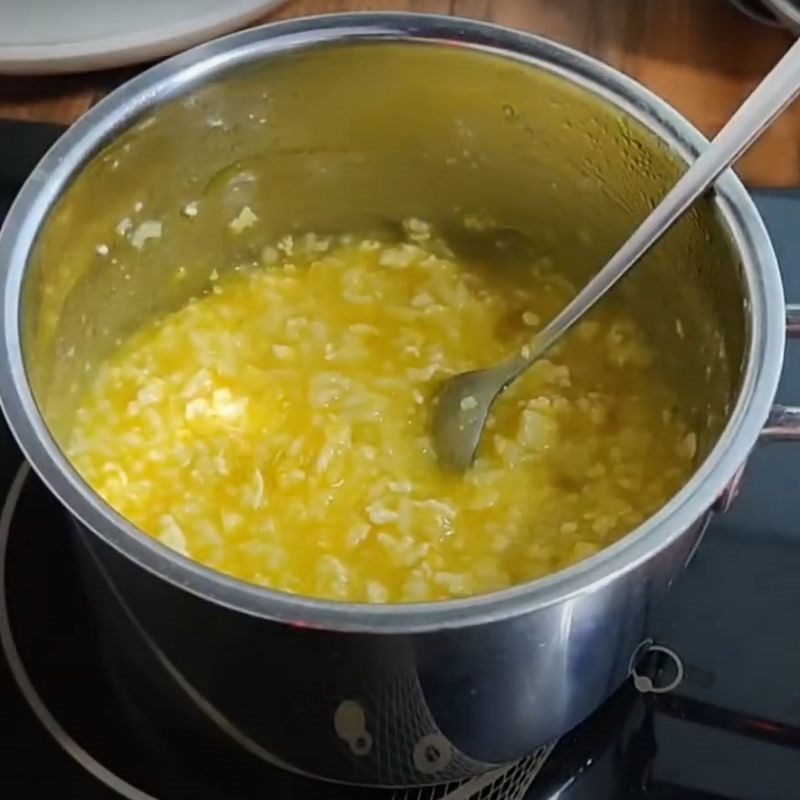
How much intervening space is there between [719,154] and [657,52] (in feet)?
1.47

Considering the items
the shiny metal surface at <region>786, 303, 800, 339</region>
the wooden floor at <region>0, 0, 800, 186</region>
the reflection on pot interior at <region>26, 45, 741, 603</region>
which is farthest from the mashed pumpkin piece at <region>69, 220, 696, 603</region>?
the wooden floor at <region>0, 0, 800, 186</region>

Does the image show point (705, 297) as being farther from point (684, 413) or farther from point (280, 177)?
point (280, 177)

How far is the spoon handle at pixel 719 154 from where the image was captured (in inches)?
28.1

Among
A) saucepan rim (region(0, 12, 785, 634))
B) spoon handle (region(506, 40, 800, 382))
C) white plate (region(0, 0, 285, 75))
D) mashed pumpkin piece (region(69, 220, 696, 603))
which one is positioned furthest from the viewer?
white plate (region(0, 0, 285, 75))

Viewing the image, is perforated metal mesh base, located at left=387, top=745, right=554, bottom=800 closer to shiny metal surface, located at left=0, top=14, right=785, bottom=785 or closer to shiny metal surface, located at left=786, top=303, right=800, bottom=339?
shiny metal surface, located at left=0, top=14, right=785, bottom=785

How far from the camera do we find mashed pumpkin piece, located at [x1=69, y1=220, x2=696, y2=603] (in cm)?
82

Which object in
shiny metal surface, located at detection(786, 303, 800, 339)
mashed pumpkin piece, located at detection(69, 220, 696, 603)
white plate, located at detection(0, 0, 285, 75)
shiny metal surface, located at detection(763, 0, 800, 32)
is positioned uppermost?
shiny metal surface, located at detection(763, 0, 800, 32)

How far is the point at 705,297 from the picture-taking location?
82 centimetres

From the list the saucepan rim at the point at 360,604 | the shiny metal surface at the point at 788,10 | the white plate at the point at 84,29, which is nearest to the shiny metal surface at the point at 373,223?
the saucepan rim at the point at 360,604

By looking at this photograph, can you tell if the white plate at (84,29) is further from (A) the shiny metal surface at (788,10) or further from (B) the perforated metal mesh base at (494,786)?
(B) the perforated metal mesh base at (494,786)

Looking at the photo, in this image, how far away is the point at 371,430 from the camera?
0.89m

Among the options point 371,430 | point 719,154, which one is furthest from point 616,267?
point 371,430

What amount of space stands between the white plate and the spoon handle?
1.47ft

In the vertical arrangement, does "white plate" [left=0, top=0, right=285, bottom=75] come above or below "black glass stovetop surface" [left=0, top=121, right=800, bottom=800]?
above
